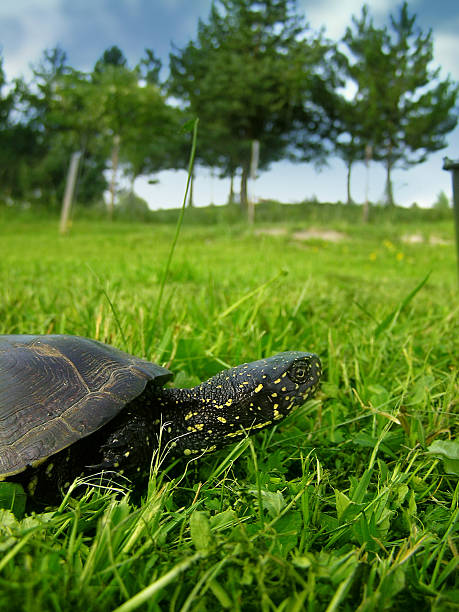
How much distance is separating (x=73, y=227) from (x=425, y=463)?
18958 millimetres

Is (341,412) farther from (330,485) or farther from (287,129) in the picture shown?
(287,129)

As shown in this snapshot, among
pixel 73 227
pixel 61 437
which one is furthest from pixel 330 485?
pixel 73 227

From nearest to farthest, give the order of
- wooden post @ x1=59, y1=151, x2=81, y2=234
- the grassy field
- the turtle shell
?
the grassy field < the turtle shell < wooden post @ x1=59, y1=151, x2=81, y2=234

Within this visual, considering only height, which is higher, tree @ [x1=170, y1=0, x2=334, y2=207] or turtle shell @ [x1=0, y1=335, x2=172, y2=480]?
tree @ [x1=170, y1=0, x2=334, y2=207]

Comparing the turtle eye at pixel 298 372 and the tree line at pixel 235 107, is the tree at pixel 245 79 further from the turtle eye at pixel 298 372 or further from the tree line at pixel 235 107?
the turtle eye at pixel 298 372

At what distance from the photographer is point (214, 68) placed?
28.0m

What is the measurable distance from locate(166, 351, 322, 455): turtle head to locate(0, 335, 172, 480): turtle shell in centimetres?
18

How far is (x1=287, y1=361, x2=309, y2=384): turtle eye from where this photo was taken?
1.34 m

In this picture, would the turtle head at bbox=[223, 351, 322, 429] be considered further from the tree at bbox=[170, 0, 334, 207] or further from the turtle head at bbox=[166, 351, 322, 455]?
the tree at bbox=[170, 0, 334, 207]

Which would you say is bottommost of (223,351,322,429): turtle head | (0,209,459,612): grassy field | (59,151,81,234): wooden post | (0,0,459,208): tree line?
(0,209,459,612): grassy field

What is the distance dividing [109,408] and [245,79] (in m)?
30.1

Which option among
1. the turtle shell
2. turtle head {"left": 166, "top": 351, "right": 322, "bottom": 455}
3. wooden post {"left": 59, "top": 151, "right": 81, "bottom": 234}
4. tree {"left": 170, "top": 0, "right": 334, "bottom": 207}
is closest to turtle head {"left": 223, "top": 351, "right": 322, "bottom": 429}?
turtle head {"left": 166, "top": 351, "right": 322, "bottom": 455}

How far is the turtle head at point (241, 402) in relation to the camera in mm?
1301

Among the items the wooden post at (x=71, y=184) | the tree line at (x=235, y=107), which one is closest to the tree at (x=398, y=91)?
the tree line at (x=235, y=107)
